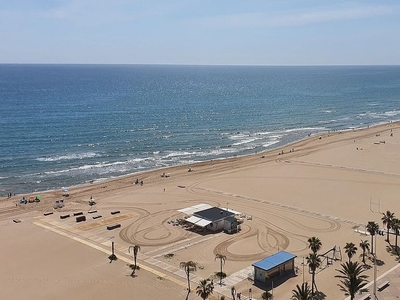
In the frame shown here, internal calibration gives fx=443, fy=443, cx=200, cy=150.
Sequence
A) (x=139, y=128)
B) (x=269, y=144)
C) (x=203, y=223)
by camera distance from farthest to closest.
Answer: (x=139, y=128) → (x=269, y=144) → (x=203, y=223)

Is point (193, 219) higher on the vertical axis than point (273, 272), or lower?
higher

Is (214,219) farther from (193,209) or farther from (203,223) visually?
(193,209)

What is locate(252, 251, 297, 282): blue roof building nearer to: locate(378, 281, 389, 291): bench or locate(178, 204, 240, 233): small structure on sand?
locate(378, 281, 389, 291): bench

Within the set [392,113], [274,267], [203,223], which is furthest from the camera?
[392,113]

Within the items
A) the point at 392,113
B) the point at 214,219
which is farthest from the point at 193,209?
the point at 392,113

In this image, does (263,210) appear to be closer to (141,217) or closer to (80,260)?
(141,217)

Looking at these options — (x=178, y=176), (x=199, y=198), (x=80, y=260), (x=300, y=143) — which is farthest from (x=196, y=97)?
(x=80, y=260)
